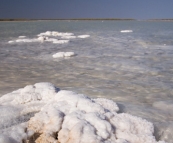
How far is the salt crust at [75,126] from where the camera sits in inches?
102

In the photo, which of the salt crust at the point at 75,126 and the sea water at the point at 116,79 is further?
the sea water at the point at 116,79

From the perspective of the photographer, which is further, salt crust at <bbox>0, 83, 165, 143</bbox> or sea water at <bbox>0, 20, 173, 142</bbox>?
sea water at <bbox>0, 20, 173, 142</bbox>

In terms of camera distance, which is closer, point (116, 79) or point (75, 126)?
point (75, 126)

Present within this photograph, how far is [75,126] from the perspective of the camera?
2.61m

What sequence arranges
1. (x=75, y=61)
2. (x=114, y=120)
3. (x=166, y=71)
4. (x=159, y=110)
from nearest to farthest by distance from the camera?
(x=114, y=120) → (x=159, y=110) → (x=166, y=71) → (x=75, y=61)

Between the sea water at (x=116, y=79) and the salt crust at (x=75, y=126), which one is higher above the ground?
the salt crust at (x=75, y=126)

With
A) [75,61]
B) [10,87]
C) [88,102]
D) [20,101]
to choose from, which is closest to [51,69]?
[75,61]

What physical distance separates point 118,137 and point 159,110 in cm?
144

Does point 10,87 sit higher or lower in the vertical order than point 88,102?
lower

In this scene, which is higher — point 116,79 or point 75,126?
point 75,126

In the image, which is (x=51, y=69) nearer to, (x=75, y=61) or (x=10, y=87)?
(x=75, y=61)

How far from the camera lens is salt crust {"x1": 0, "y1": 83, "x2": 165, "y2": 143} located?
8.46ft

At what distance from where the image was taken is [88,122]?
278 cm

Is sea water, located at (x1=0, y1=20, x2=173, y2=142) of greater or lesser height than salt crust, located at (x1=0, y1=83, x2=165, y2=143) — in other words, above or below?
below
